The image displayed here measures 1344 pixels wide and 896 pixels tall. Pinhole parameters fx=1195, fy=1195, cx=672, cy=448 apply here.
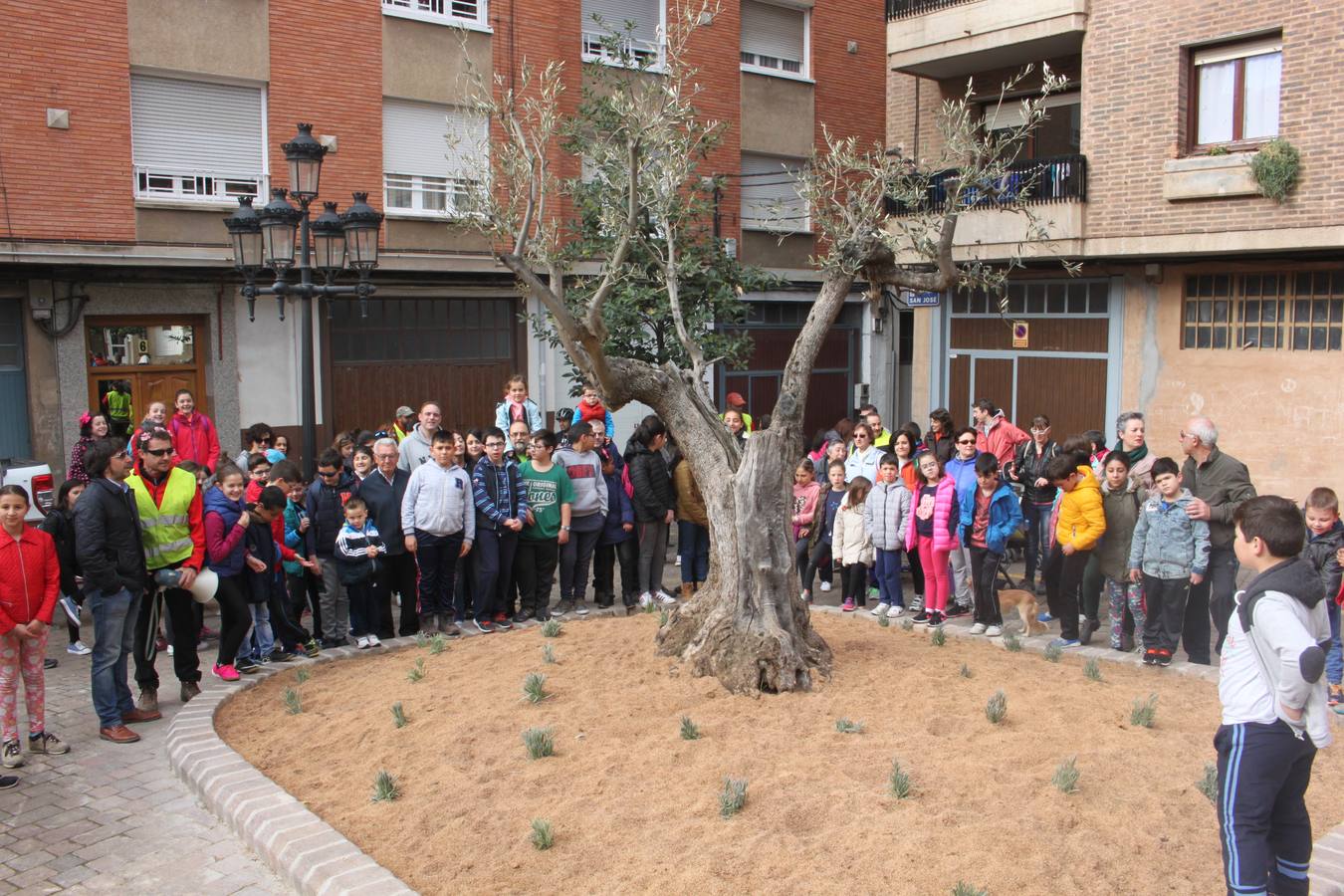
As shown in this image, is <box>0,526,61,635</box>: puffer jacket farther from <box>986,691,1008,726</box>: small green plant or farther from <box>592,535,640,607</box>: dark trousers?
<box>986,691,1008,726</box>: small green plant

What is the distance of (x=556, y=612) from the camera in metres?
10.7

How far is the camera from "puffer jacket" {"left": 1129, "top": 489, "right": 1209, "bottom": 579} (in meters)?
8.49

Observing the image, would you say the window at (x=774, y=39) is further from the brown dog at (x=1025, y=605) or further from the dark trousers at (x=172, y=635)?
the dark trousers at (x=172, y=635)

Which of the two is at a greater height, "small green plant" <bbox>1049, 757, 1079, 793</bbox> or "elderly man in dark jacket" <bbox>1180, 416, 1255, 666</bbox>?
"elderly man in dark jacket" <bbox>1180, 416, 1255, 666</bbox>

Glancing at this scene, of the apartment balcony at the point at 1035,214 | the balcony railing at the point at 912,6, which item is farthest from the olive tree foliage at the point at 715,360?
the balcony railing at the point at 912,6

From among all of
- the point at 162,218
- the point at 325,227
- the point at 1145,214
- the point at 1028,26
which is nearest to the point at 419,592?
the point at 325,227

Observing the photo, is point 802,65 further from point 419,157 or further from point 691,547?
point 691,547

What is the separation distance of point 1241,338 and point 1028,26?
547 centimetres

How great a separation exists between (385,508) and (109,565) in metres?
2.50

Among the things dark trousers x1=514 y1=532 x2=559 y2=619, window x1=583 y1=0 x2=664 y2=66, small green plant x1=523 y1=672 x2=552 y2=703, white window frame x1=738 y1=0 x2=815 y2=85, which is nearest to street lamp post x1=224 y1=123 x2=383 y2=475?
dark trousers x1=514 y1=532 x2=559 y2=619

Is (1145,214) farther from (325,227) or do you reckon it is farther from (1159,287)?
(325,227)

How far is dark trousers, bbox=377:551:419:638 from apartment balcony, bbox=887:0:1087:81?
12.6 metres

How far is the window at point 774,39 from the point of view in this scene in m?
22.5

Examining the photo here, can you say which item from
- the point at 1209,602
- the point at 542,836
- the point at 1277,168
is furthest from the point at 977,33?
the point at 542,836
